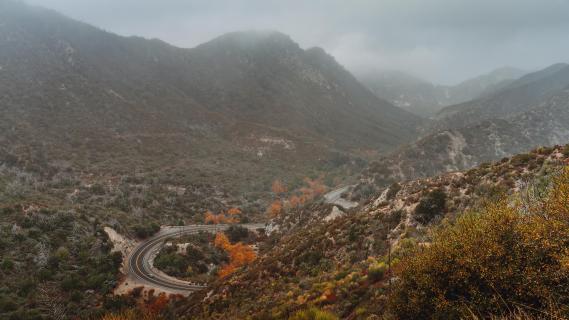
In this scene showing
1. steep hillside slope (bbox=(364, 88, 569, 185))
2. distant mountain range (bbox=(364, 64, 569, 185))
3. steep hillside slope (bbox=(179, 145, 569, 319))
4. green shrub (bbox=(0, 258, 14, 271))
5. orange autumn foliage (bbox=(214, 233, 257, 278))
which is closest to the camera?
steep hillside slope (bbox=(179, 145, 569, 319))

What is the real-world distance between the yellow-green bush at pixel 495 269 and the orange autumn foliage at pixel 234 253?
38834 mm

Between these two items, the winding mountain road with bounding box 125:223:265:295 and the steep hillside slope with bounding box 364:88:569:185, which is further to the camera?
the steep hillside slope with bounding box 364:88:569:185

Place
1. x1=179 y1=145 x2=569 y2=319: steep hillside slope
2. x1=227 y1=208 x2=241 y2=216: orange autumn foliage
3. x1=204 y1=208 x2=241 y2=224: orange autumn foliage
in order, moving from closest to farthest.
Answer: x1=179 y1=145 x2=569 y2=319: steep hillside slope → x1=204 y1=208 x2=241 y2=224: orange autumn foliage → x1=227 y1=208 x2=241 y2=216: orange autumn foliage

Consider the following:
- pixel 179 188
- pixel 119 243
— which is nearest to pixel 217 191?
pixel 179 188

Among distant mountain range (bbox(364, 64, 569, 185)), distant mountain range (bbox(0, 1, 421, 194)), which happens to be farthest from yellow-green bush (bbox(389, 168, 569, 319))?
distant mountain range (bbox(0, 1, 421, 194))

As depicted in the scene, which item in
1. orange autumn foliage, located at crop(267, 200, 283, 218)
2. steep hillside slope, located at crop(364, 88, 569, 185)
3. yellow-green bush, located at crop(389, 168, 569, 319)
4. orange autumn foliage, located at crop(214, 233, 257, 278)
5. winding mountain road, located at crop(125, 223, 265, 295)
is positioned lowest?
orange autumn foliage, located at crop(267, 200, 283, 218)

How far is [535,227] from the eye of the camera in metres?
8.62

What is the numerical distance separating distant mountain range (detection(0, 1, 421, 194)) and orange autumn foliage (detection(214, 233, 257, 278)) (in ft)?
127

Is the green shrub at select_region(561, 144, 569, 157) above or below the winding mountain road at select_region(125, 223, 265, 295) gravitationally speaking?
above

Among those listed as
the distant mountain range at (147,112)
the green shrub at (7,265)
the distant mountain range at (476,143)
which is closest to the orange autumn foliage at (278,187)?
the distant mountain range at (147,112)

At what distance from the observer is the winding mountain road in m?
40.8

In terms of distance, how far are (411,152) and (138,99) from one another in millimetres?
102794

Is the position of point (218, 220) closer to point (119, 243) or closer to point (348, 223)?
point (119, 243)

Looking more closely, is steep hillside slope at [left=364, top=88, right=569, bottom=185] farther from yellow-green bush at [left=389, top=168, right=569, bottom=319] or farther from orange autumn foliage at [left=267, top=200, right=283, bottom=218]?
yellow-green bush at [left=389, top=168, right=569, bottom=319]
